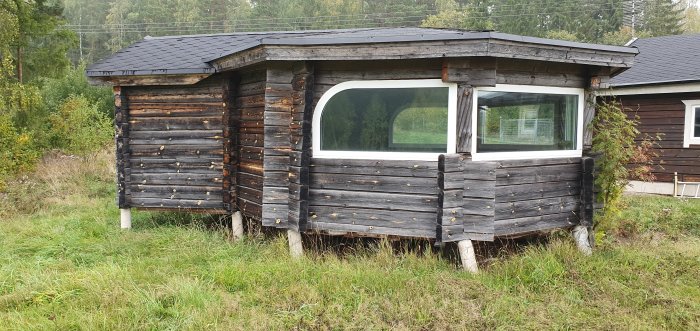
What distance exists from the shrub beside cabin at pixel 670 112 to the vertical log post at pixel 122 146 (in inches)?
403

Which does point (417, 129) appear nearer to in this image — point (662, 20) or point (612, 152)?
point (612, 152)

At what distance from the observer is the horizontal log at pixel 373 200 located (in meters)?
5.61

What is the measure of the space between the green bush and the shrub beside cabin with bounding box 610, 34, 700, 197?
547 inches

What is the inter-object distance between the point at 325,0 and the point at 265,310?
145ft

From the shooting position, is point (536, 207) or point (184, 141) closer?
point (536, 207)

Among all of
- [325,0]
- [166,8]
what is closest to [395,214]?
[325,0]

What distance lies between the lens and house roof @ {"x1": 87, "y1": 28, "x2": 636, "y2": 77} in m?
5.24

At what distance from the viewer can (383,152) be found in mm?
5715

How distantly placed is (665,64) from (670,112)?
158 centimetres

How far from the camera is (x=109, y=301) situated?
173 inches

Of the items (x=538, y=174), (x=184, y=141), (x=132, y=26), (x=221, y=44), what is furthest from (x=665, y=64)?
(x=132, y=26)

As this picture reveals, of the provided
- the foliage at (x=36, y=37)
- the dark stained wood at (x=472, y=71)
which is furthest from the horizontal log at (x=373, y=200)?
the foliage at (x=36, y=37)

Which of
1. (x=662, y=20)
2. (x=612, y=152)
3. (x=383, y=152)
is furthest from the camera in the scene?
(x=662, y=20)

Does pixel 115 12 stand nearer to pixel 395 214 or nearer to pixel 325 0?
pixel 325 0
